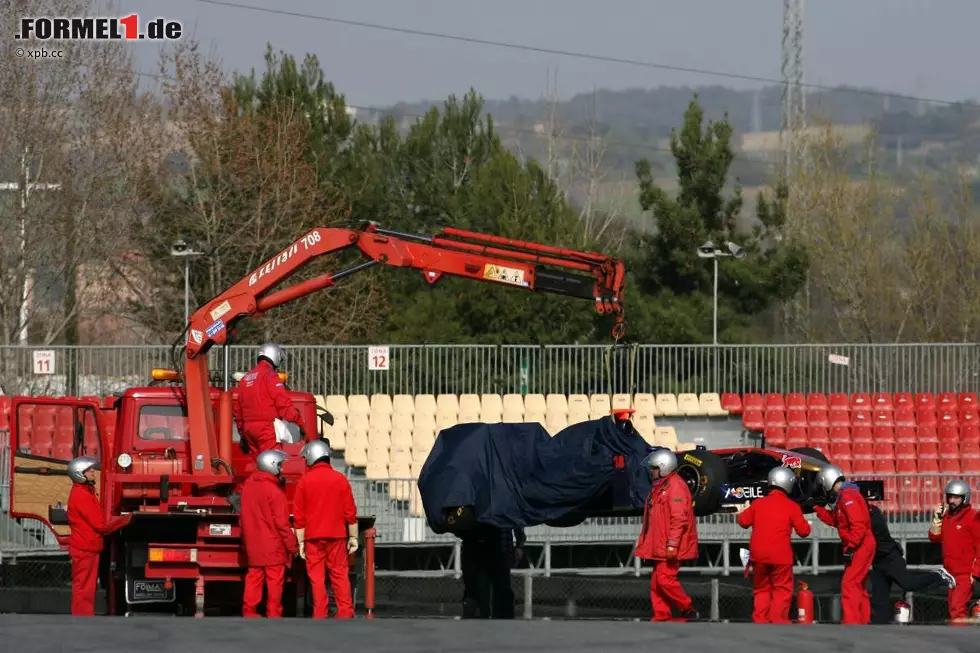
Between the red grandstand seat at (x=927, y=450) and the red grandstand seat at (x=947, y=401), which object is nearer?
the red grandstand seat at (x=927, y=450)

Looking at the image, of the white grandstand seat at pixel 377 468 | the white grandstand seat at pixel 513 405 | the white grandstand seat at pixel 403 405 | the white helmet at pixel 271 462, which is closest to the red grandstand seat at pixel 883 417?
the white grandstand seat at pixel 513 405

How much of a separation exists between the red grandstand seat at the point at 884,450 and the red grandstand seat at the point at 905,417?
1.81 ft

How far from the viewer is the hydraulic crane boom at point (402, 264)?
58.7 feet

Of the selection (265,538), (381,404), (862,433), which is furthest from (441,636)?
(862,433)

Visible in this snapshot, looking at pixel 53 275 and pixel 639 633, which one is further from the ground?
pixel 53 275

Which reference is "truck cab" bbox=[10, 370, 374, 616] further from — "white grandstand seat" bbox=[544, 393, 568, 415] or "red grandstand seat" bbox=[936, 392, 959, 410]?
"red grandstand seat" bbox=[936, 392, 959, 410]

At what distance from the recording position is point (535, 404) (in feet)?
100

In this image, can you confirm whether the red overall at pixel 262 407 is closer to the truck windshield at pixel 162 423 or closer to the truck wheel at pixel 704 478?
the truck windshield at pixel 162 423

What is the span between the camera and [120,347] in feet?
103

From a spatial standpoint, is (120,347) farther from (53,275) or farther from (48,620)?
(48,620)

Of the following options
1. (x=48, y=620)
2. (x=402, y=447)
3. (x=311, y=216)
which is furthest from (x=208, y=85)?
(x=48, y=620)

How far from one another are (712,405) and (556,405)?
124 inches

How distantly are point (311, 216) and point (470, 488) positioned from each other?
30.5m

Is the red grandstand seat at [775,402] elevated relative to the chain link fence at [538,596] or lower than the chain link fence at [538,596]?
elevated
